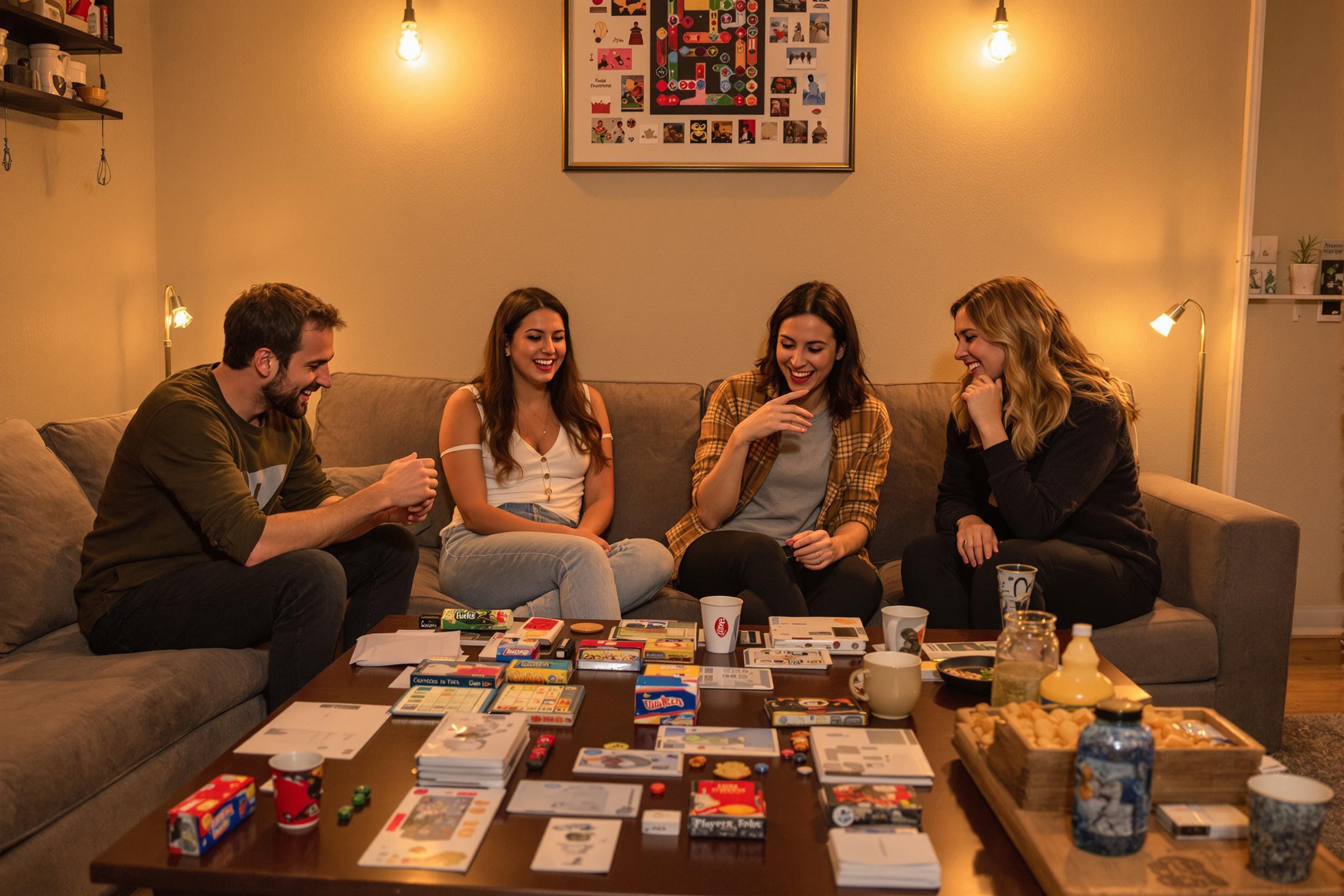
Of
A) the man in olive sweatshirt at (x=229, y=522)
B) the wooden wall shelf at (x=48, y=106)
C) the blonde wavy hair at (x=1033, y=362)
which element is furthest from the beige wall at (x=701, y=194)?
the man in olive sweatshirt at (x=229, y=522)

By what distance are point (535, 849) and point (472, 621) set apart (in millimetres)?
819

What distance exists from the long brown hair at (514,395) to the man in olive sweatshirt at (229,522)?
0.47m

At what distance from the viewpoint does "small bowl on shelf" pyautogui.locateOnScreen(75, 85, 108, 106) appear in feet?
8.87

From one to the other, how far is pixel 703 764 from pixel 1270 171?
9.80 feet

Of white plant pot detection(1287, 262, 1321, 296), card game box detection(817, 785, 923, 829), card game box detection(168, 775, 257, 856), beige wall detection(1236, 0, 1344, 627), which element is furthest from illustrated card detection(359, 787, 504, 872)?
white plant pot detection(1287, 262, 1321, 296)

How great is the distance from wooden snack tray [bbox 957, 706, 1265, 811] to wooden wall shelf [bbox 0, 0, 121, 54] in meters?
2.68

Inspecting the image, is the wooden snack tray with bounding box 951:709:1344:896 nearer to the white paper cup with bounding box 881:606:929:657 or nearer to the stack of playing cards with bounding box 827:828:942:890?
the stack of playing cards with bounding box 827:828:942:890

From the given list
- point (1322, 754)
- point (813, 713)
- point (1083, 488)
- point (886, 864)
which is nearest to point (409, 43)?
point (1083, 488)

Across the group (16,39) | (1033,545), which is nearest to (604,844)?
(1033,545)

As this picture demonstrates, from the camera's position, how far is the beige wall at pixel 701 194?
304 cm

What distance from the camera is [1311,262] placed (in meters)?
3.24

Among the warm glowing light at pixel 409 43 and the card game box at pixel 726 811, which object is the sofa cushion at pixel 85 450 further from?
the card game box at pixel 726 811

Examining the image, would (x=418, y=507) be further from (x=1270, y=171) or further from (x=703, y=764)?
(x=1270, y=171)

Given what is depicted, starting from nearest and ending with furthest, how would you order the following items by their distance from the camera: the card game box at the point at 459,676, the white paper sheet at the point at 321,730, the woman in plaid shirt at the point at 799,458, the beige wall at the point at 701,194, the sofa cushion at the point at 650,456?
1. the white paper sheet at the point at 321,730
2. the card game box at the point at 459,676
3. the woman in plaid shirt at the point at 799,458
4. the sofa cushion at the point at 650,456
5. the beige wall at the point at 701,194
